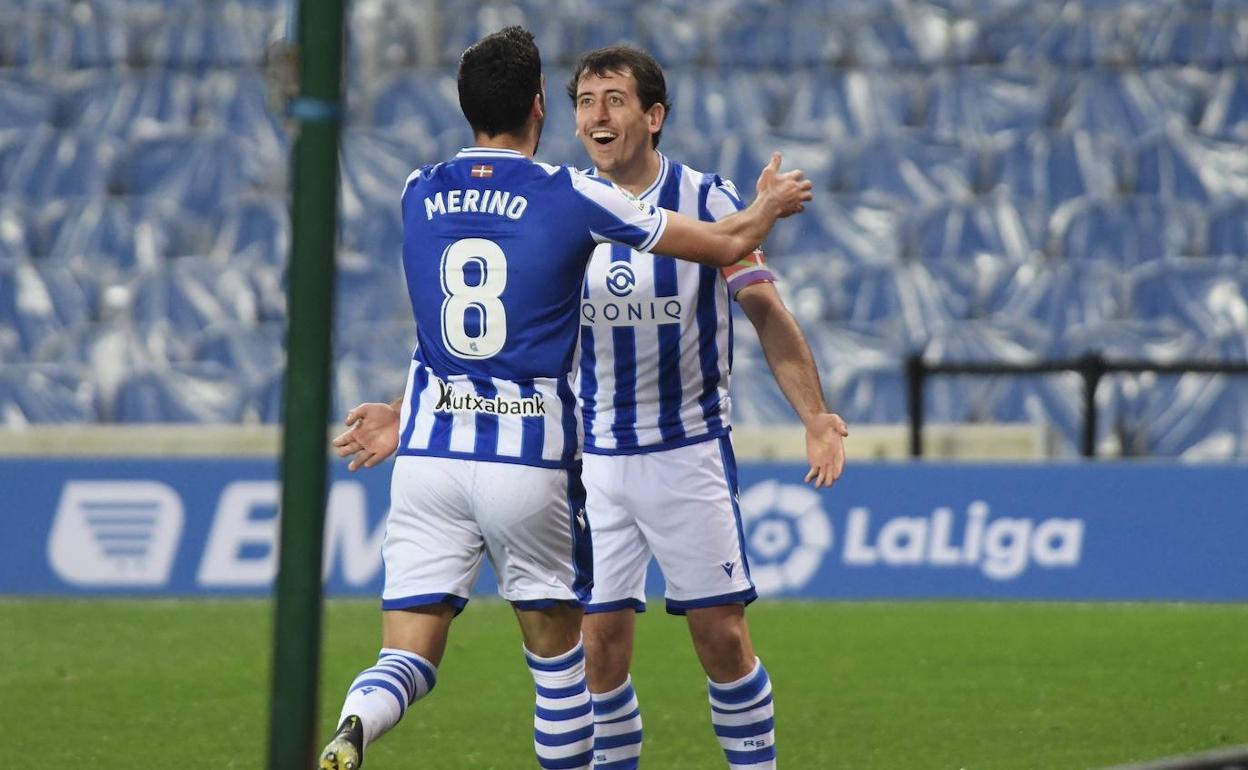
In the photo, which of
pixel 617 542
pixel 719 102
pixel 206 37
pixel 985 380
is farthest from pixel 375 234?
pixel 617 542

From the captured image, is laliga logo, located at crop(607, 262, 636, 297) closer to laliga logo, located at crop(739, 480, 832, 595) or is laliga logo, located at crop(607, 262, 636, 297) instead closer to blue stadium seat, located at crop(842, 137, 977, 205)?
laliga logo, located at crop(739, 480, 832, 595)

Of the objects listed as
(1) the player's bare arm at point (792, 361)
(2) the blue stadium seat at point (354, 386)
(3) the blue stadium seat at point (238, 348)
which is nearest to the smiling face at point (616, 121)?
(1) the player's bare arm at point (792, 361)

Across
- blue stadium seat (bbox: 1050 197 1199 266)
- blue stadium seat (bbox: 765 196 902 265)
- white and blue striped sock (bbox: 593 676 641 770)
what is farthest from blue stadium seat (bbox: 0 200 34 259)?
white and blue striped sock (bbox: 593 676 641 770)

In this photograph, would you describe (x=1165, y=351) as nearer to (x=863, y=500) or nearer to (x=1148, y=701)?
(x=863, y=500)

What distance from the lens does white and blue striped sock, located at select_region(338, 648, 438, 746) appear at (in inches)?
151

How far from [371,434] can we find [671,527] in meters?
0.85

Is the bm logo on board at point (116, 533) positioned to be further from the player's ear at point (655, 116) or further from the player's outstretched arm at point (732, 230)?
the player's outstretched arm at point (732, 230)

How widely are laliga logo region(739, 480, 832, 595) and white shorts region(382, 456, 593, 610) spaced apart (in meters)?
5.73

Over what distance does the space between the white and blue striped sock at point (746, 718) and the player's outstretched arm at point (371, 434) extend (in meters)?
1.06

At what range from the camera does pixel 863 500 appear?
990cm

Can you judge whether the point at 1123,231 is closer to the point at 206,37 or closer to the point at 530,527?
the point at 206,37

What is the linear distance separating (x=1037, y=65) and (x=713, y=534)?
12091 mm

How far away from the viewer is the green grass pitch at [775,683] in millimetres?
5992

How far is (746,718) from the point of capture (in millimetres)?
4734
